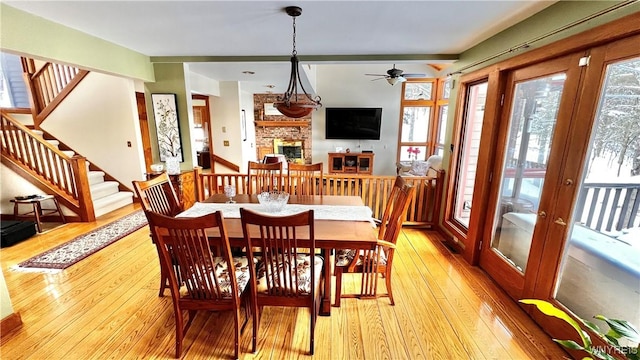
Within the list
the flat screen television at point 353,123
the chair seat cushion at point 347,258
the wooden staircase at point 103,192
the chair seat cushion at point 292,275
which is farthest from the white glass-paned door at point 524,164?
the wooden staircase at point 103,192

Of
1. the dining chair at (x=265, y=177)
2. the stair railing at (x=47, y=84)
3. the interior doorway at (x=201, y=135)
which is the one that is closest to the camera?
the dining chair at (x=265, y=177)

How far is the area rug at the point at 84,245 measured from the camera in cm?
270

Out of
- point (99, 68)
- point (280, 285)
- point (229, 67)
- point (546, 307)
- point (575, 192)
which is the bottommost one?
point (280, 285)

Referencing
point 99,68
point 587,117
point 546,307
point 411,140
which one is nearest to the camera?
point 546,307

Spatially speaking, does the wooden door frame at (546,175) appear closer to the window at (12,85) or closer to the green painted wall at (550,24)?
the green painted wall at (550,24)

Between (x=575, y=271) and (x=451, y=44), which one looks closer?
(x=575, y=271)

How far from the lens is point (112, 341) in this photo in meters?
1.80

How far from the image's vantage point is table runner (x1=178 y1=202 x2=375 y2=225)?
83.0 inches

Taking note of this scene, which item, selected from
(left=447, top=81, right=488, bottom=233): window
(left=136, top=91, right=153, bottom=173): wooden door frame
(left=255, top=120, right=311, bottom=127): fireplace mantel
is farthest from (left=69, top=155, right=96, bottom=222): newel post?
(left=447, top=81, right=488, bottom=233): window

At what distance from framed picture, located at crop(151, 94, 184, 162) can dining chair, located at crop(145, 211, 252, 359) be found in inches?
102

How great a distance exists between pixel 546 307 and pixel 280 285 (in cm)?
131

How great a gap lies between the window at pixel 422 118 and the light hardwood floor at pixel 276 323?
5.15 metres

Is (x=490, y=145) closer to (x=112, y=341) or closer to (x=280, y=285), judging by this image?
(x=280, y=285)

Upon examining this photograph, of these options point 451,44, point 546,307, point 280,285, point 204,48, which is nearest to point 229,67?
point 204,48
